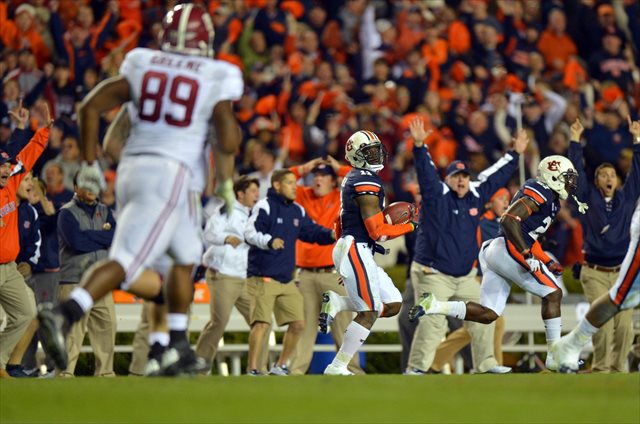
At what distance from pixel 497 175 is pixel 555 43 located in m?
8.37

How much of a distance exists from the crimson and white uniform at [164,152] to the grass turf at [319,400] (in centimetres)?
84

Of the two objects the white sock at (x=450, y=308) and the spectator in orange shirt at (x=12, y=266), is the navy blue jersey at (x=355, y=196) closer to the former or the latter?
the white sock at (x=450, y=308)

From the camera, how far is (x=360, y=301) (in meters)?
10.7

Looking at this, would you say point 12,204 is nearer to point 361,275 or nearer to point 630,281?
point 361,275

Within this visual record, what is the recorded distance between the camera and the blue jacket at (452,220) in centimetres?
1285

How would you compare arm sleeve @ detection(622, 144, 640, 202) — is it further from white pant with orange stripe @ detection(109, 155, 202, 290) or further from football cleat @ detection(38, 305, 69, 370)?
football cleat @ detection(38, 305, 69, 370)

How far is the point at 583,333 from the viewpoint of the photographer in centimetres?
933

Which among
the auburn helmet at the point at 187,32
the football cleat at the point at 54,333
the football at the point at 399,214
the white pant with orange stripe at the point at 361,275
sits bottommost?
the white pant with orange stripe at the point at 361,275

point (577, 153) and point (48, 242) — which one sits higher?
point (577, 153)

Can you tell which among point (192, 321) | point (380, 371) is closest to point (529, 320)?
point (380, 371)

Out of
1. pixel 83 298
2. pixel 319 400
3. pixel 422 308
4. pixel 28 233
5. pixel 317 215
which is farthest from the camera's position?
pixel 317 215

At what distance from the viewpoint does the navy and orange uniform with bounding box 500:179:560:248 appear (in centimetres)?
1089

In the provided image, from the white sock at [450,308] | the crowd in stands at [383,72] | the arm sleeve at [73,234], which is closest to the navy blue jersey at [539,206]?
the white sock at [450,308]

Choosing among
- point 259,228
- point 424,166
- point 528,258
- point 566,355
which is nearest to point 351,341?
point 528,258
